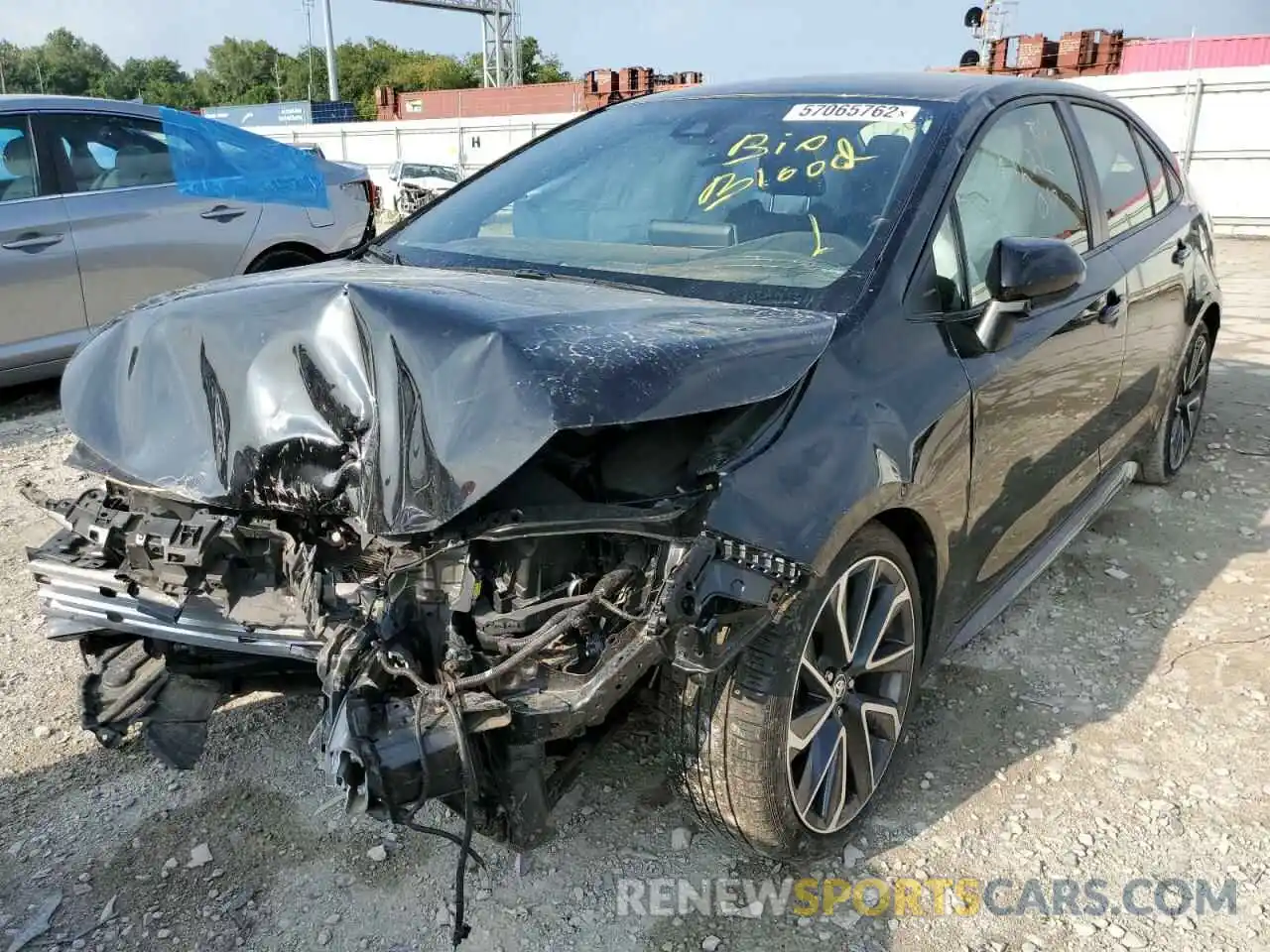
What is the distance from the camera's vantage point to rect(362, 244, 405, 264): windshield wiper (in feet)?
9.85

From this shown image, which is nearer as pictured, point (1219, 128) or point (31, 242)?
point (31, 242)

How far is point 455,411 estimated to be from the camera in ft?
5.85

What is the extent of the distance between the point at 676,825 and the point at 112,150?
534 cm

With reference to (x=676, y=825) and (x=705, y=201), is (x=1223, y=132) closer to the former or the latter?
(x=705, y=201)

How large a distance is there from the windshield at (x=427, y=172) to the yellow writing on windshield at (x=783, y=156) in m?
18.5

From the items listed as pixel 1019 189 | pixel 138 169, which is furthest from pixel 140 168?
pixel 1019 189

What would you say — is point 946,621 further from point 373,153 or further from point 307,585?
point 373,153

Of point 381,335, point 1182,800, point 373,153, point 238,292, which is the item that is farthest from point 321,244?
point 373,153

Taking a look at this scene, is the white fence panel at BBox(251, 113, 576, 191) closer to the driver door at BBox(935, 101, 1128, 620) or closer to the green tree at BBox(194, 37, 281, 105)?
the driver door at BBox(935, 101, 1128, 620)

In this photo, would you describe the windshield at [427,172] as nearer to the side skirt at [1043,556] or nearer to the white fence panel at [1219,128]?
the white fence panel at [1219,128]

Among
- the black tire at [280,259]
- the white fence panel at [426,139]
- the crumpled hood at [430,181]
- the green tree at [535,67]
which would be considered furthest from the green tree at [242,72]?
the black tire at [280,259]

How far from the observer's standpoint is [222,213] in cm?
614

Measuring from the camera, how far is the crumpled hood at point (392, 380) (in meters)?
1.76

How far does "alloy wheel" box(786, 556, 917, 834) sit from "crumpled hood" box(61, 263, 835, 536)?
59 cm
